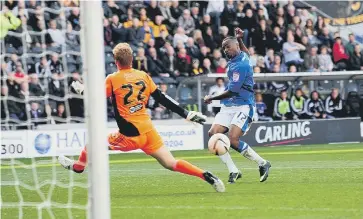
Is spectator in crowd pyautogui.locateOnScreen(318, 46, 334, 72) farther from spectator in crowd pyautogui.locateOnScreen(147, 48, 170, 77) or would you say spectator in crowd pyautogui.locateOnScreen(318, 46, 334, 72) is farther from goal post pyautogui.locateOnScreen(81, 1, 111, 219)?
goal post pyautogui.locateOnScreen(81, 1, 111, 219)

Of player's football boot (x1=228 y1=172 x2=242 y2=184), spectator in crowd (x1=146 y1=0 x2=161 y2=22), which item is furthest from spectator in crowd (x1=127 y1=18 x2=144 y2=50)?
player's football boot (x1=228 y1=172 x2=242 y2=184)

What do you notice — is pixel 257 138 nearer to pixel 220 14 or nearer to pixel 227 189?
pixel 220 14

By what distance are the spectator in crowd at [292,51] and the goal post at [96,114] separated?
821 inches

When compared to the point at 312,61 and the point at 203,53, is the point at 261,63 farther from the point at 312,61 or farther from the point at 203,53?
the point at 312,61

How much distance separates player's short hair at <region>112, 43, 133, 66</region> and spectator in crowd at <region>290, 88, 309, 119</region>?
592 inches

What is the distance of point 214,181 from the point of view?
453 inches

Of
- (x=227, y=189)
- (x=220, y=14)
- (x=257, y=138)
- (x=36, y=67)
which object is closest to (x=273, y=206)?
(x=227, y=189)

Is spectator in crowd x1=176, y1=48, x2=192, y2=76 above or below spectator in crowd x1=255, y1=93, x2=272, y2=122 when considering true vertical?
above

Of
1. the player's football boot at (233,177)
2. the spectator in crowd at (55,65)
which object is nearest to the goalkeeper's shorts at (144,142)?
the player's football boot at (233,177)

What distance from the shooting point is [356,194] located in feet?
36.0

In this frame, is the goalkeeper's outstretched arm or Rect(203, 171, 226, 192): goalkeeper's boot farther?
Rect(203, 171, 226, 192): goalkeeper's boot

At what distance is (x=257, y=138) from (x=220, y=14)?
447 cm

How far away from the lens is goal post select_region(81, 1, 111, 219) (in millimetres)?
6742

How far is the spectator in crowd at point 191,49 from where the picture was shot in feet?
84.3
